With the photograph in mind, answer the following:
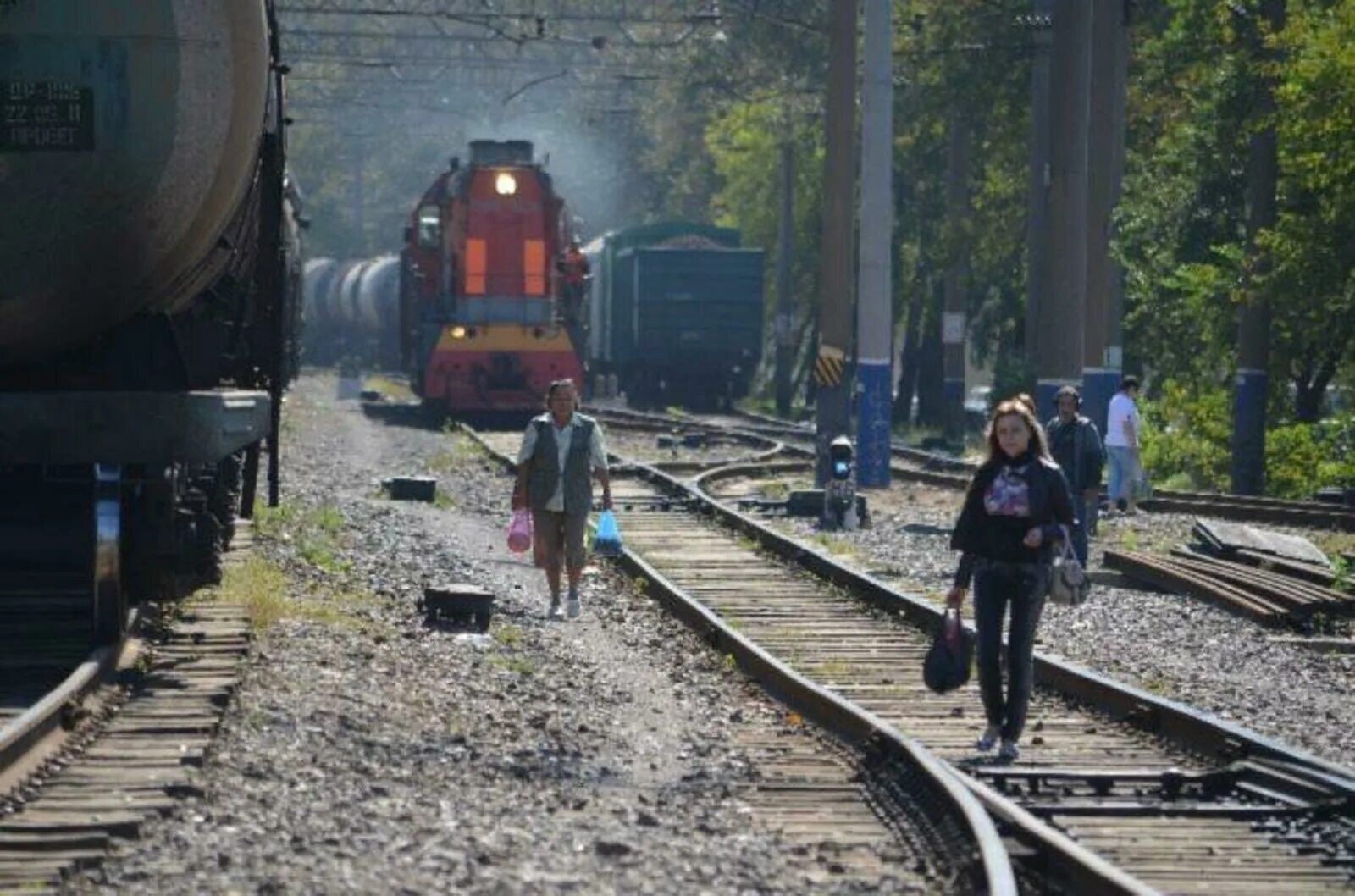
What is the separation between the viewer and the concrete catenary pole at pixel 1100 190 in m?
29.5

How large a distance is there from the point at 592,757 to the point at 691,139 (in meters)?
71.4

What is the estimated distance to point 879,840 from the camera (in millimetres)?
9656

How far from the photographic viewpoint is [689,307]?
181 ft

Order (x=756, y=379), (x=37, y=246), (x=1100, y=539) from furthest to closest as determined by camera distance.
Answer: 1. (x=756, y=379)
2. (x=1100, y=539)
3. (x=37, y=246)

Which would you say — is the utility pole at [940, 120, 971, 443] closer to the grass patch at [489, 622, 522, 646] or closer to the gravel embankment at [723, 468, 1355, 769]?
the gravel embankment at [723, 468, 1355, 769]

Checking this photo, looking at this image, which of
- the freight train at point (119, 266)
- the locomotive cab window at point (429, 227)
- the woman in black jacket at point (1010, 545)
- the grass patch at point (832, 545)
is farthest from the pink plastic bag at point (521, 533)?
the locomotive cab window at point (429, 227)

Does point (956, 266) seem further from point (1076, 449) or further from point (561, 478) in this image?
point (561, 478)

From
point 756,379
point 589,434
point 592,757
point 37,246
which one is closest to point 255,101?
point 37,246

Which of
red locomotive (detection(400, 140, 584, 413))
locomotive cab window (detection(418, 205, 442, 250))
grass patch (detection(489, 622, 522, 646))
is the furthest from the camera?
locomotive cab window (detection(418, 205, 442, 250))

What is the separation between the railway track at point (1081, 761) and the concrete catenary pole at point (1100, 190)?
11004mm

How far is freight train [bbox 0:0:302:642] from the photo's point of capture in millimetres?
12102

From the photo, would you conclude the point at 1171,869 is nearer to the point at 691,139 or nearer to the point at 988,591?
the point at 988,591

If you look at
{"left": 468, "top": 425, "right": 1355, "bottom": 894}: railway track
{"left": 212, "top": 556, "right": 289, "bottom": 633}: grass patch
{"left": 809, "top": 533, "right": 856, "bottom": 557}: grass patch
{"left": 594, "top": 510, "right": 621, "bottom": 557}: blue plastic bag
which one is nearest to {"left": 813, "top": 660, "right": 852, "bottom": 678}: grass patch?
{"left": 468, "top": 425, "right": 1355, "bottom": 894}: railway track

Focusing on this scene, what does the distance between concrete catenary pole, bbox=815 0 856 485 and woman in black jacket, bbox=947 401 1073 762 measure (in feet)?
56.5
